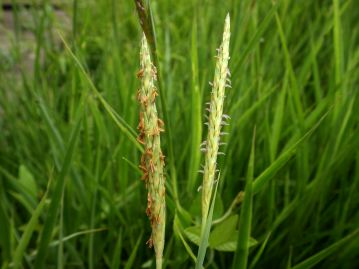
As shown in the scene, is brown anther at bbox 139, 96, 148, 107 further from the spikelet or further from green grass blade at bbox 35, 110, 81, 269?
green grass blade at bbox 35, 110, 81, 269

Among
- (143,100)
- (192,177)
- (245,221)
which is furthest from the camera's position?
(192,177)

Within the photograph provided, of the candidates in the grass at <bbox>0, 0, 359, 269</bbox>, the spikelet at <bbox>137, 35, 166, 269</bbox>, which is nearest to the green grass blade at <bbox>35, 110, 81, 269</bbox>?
the grass at <bbox>0, 0, 359, 269</bbox>

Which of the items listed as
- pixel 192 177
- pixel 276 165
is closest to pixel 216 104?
pixel 276 165

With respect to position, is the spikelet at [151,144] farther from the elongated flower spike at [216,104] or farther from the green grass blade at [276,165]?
the green grass blade at [276,165]

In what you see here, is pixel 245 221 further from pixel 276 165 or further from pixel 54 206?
pixel 54 206

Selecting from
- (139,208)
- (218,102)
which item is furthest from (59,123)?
(218,102)

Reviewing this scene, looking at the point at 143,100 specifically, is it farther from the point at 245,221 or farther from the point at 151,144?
the point at 245,221

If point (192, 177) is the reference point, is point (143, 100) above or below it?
above

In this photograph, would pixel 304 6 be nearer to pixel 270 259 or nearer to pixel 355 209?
pixel 355 209

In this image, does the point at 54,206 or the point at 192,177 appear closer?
the point at 54,206

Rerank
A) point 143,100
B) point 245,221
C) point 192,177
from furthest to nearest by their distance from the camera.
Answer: point 192,177, point 245,221, point 143,100

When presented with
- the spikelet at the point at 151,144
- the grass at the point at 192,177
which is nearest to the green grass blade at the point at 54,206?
the grass at the point at 192,177
